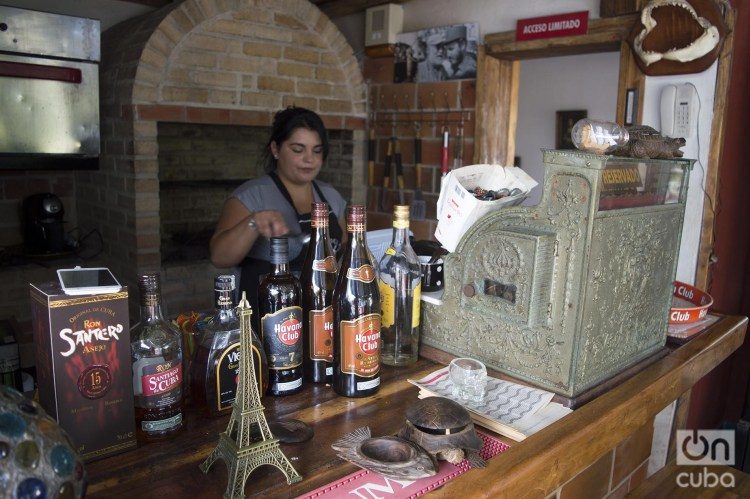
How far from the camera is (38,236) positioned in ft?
9.19

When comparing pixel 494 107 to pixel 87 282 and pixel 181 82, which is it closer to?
pixel 181 82

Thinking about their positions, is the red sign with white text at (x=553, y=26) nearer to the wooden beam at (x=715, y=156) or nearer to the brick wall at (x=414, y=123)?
the brick wall at (x=414, y=123)

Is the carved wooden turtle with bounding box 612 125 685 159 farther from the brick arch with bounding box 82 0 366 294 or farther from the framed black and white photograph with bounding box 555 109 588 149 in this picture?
the framed black and white photograph with bounding box 555 109 588 149

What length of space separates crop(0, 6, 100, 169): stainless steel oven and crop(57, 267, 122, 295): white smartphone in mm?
2003

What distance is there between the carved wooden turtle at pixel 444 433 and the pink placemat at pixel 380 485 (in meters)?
0.02

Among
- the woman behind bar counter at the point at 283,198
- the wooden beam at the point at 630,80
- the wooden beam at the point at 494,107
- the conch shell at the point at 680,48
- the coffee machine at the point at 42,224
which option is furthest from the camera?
the coffee machine at the point at 42,224

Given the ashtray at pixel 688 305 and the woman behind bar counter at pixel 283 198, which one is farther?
the woman behind bar counter at pixel 283 198

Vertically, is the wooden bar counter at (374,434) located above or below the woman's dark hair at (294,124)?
below

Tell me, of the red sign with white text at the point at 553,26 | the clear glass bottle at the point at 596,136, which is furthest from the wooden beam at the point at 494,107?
the clear glass bottle at the point at 596,136

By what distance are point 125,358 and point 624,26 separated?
2.14m

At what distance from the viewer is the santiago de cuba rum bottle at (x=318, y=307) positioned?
41.4 inches

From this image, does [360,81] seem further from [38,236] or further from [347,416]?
[347,416]

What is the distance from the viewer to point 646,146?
108 centimetres

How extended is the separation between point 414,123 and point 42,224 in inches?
74.6
